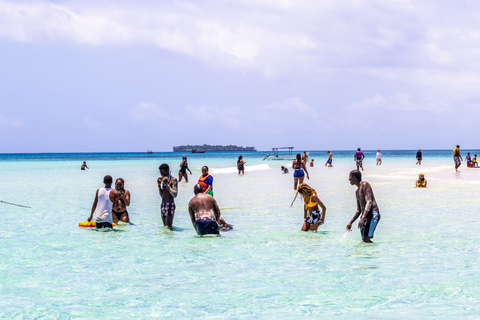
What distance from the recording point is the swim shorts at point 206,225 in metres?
10.9

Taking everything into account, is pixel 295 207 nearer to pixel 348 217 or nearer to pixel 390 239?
pixel 348 217

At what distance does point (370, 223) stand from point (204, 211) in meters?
3.48

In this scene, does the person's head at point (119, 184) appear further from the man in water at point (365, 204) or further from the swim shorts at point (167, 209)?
the man in water at point (365, 204)

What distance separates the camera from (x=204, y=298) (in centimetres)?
691

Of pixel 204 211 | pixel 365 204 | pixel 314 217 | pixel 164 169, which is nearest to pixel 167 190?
pixel 164 169

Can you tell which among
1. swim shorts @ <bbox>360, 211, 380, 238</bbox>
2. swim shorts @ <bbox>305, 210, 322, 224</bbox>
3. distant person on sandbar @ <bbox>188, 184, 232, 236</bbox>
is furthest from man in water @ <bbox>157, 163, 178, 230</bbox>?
swim shorts @ <bbox>360, 211, 380, 238</bbox>

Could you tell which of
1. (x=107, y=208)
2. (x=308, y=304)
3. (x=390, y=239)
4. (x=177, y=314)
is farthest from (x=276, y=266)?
(x=107, y=208)

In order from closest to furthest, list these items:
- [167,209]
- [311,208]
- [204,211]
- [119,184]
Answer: [204,211] < [311,208] < [167,209] < [119,184]

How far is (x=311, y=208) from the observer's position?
11688 mm

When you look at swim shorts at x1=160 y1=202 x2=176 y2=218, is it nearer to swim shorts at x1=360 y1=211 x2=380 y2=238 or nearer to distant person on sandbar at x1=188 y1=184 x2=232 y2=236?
distant person on sandbar at x1=188 y1=184 x2=232 y2=236

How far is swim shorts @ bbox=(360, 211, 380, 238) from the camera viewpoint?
9750 millimetres

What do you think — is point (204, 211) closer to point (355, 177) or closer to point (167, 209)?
point (167, 209)

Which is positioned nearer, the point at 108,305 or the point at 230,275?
the point at 108,305

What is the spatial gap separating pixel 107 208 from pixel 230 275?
494 centimetres
